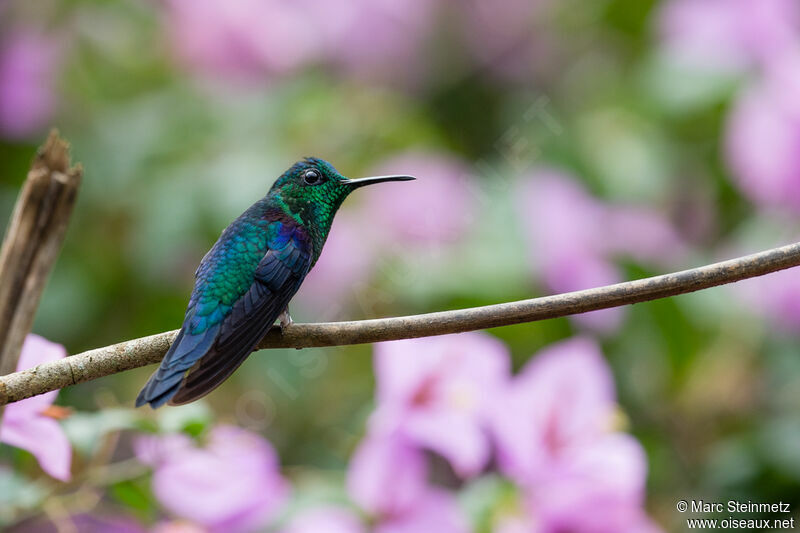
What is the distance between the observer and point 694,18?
1.56 m

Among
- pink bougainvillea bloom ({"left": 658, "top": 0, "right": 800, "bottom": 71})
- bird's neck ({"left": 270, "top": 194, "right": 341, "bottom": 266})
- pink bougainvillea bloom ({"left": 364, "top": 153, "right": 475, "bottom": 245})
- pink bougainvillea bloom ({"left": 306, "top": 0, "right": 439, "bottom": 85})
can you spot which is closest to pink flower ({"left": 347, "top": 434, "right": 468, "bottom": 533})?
bird's neck ({"left": 270, "top": 194, "right": 341, "bottom": 266})

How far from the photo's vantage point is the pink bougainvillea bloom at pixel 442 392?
87cm

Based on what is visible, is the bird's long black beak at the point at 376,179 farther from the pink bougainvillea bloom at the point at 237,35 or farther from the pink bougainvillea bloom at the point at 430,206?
the pink bougainvillea bloom at the point at 237,35

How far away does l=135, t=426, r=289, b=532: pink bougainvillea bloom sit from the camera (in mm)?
873

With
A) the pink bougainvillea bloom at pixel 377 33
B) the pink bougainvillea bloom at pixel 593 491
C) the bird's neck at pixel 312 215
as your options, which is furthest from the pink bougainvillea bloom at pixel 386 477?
the pink bougainvillea bloom at pixel 377 33

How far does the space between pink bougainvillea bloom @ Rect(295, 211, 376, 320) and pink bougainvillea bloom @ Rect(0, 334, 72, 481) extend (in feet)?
2.45

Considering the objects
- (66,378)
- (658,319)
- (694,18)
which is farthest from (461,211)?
(66,378)

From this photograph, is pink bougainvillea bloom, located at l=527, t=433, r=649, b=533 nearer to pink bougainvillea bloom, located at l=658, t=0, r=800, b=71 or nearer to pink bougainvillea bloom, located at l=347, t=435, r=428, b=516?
pink bougainvillea bloom, located at l=347, t=435, r=428, b=516

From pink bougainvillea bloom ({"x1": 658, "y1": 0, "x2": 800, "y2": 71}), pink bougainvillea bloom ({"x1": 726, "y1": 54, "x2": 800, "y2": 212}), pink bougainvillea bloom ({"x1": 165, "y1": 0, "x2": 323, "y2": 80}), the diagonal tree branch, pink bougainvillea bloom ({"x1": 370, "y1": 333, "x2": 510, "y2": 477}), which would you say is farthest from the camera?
pink bougainvillea bloom ({"x1": 165, "y1": 0, "x2": 323, "y2": 80})

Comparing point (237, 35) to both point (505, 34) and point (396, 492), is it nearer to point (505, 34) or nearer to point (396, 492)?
point (505, 34)

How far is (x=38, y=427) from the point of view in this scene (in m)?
0.63

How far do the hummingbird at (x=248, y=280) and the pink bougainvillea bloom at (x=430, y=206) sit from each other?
2.63ft

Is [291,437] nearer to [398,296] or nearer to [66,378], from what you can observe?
[398,296]

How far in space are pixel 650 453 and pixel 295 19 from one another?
98 centimetres
